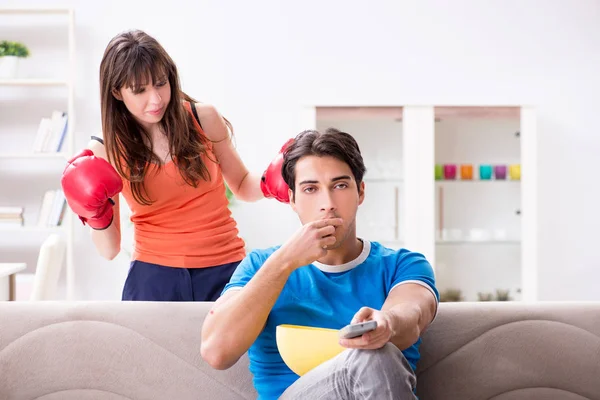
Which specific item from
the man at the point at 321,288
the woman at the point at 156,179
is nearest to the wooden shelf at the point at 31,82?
the woman at the point at 156,179

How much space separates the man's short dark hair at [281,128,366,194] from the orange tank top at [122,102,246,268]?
0.45 metres

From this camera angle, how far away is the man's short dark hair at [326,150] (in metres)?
1.82

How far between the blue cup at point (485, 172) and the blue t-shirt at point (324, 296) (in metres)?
2.99

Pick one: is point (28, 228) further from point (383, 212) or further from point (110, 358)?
point (110, 358)

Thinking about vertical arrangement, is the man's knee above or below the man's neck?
below

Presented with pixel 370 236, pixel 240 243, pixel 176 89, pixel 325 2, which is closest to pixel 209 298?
pixel 240 243

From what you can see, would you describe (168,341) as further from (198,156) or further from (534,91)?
(534,91)

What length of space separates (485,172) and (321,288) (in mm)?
3115

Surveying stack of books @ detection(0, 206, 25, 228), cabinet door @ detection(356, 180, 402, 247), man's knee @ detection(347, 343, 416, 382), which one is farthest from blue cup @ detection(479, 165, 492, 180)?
man's knee @ detection(347, 343, 416, 382)

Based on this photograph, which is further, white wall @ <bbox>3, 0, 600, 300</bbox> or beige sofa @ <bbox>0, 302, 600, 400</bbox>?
white wall @ <bbox>3, 0, 600, 300</bbox>

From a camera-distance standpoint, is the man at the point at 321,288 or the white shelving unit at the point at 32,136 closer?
the man at the point at 321,288

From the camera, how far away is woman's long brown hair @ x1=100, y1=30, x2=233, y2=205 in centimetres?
205

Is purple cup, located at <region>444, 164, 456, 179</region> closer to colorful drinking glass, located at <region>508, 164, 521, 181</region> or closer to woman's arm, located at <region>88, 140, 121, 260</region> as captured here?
colorful drinking glass, located at <region>508, 164, 521, 181</region>

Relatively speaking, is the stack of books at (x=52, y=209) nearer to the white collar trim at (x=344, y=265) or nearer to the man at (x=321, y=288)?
the man at (x=321, y=288)
